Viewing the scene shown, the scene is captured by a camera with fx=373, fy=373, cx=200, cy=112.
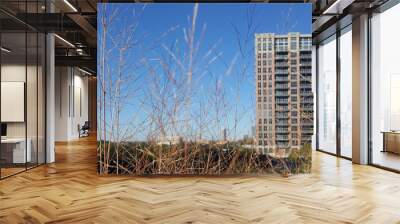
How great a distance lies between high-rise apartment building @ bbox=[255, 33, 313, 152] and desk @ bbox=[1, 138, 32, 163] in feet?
13.0

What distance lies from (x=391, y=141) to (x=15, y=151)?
21.3 ft

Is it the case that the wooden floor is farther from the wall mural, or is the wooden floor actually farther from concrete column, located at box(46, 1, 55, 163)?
concrete column, located at box(46, 1, 55, 163)

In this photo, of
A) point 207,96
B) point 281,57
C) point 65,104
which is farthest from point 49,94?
point 65,104

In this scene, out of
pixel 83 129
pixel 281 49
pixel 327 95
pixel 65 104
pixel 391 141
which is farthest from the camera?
pixel 83 129

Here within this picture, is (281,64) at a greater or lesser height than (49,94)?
greater

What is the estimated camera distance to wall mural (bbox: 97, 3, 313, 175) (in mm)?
6023

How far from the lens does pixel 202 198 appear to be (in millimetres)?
4504

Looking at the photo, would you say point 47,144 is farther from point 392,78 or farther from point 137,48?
point 392,78

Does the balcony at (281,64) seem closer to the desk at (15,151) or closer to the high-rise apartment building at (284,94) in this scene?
the high-rise apartment building at (284,94)

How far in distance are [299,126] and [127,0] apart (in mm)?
3840

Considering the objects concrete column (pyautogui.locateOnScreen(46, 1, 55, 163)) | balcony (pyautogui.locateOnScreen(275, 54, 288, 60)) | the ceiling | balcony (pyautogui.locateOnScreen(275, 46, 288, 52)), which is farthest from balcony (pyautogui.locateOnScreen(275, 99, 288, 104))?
concrete column (pyautogui.locateOnScreen(46, 1, 55, 163))

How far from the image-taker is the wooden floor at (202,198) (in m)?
3.69

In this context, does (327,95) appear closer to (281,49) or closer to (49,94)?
(281,49)

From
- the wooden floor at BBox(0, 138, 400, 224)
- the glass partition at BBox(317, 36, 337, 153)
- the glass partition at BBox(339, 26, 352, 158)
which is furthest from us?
the glass partition at BBox(317, 36, 337, 153)
